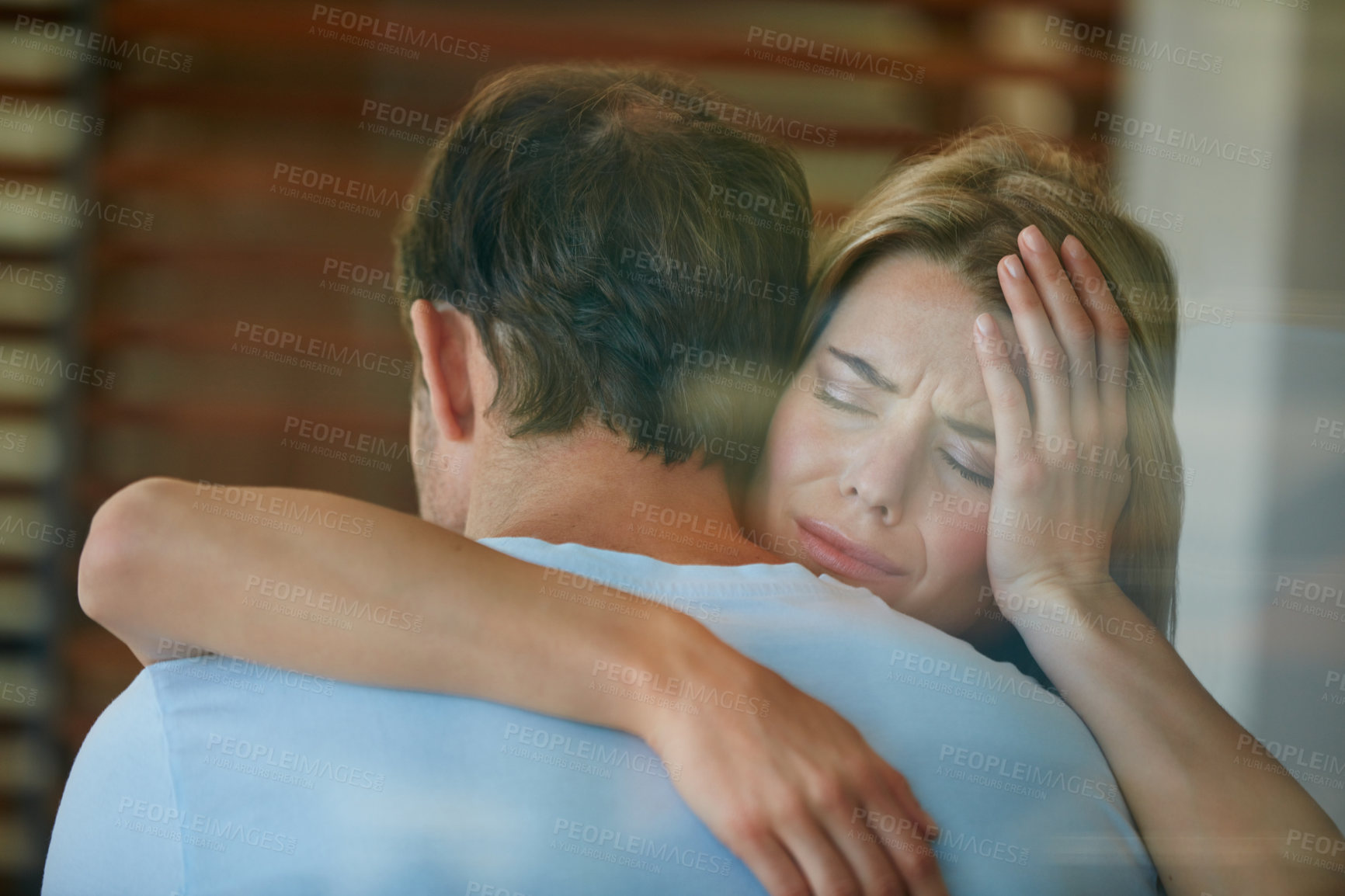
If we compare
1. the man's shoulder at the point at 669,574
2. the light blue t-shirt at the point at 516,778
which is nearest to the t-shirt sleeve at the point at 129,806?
the light blue t-shirt at the point at 516,778

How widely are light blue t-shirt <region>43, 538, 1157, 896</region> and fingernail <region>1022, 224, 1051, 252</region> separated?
0.30m

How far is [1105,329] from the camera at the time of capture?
0.71 m

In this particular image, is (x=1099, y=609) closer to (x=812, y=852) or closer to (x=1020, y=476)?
(x=1020, y=476)

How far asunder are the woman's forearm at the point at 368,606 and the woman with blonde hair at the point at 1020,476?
0.01 metres

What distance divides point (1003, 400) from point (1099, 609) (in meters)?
0.15

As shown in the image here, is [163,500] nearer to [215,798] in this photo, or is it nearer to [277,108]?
[215,798]

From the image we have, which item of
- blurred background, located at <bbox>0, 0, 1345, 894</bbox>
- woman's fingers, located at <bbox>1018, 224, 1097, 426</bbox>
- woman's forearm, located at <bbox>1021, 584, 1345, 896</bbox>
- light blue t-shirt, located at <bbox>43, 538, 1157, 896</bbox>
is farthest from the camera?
blurred background, located at <bbox>0, 0, 1345, 894</bbox>

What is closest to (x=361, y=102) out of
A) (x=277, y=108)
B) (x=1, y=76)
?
(x=277, y=108)

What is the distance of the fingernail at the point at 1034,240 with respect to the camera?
2.29 ft

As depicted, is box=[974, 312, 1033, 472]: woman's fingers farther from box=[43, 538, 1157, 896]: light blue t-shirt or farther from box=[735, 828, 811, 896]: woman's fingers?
box=[735, 828, 811, 896]: woman's fingers

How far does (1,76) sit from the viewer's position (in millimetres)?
1464

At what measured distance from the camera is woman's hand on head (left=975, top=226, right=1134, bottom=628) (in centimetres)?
66

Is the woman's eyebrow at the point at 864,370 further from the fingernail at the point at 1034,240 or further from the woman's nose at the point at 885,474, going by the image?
the fingernail at the point at 1034,240

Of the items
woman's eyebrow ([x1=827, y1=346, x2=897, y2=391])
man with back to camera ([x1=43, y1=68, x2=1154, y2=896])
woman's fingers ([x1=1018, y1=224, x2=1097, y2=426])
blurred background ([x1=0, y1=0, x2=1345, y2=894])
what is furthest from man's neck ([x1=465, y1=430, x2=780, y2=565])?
blurred background ([x1=0, y1=0, x2=1345, y2=894])
